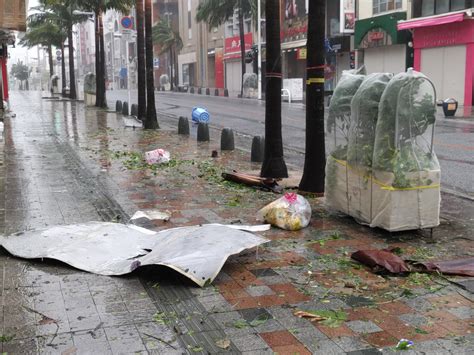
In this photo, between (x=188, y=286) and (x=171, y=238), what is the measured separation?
36.8 inches

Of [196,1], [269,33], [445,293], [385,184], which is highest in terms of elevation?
[196,1]

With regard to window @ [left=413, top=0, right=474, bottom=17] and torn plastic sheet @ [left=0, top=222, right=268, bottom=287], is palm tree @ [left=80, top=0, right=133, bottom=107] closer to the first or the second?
window @ [left=413, top=0, right=474, bottom=17]

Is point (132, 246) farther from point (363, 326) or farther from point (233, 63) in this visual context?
point (233, 63)

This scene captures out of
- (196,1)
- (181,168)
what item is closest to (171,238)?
(181,168)

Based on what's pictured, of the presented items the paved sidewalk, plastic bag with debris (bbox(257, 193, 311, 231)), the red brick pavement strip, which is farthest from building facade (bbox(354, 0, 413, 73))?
plastic bag with debris (bbox(257, 193, 311, 231))

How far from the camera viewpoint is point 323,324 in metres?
4.09

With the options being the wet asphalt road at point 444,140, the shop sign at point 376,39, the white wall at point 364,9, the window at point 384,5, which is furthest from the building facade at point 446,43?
the wet asphalt road at point 444,140

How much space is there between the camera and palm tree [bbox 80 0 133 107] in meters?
28.0

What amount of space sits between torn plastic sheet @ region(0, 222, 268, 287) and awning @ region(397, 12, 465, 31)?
2650cm

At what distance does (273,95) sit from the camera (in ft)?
31.3

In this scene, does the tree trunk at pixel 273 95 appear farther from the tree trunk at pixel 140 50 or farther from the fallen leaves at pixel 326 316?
the tree trunk at pixel 140 50

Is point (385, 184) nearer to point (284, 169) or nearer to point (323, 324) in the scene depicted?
point (323, 324)

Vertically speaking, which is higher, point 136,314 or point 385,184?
point 385,184

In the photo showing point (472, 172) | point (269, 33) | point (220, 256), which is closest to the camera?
point (220, 256)
